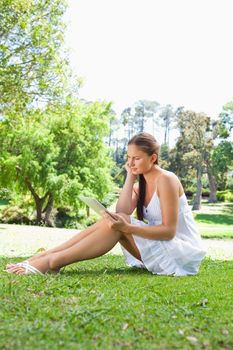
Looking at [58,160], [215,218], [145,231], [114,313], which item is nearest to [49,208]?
[58,160]

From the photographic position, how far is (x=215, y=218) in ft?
114

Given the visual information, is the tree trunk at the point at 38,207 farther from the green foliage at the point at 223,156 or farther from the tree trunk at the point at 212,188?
the tree trunk at the point at 212,188

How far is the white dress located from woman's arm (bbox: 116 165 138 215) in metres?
0.15

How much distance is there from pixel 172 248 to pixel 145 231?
36 cm

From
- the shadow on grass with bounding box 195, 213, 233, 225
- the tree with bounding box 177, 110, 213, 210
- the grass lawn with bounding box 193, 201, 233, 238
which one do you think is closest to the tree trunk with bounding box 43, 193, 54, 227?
the grass lawn with bounding box 193, 201, 233, 238

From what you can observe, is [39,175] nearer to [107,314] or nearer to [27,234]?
[27,234]

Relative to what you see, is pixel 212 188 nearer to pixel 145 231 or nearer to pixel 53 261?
pixel 145 231

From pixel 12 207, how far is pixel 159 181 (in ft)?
74.1

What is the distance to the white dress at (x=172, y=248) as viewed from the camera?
4781mm

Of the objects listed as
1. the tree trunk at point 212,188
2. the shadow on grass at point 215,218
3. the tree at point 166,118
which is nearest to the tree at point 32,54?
the shadow on grass at point 215,218

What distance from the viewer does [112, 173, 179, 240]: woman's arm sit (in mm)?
4664

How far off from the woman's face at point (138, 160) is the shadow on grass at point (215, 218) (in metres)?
29.0

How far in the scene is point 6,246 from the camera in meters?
13.1

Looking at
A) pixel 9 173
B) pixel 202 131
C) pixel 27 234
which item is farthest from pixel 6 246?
pixel 202 131
